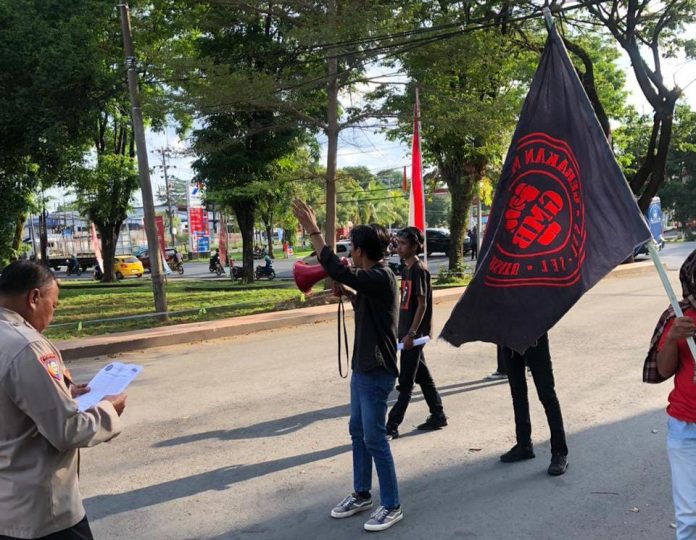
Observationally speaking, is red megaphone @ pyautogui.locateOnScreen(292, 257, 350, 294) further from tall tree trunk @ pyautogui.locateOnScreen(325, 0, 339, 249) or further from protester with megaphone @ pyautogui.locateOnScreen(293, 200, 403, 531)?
tall tree trunk @ pyautogui.locateOnScreen(325, 0, 339, 249)

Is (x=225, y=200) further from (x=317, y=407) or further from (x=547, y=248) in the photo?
(x=547, y=248)

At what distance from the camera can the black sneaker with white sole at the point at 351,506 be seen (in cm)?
381

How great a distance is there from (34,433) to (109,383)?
1.28ft

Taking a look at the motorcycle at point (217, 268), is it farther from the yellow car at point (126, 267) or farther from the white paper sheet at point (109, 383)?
the white paper sheet at point (109, 383)

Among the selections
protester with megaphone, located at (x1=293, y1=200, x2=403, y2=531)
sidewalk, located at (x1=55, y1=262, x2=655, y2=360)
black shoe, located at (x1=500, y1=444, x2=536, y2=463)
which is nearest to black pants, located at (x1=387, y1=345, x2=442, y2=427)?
black shoe, located at (x1=500, y1=444, x2=536, y2=463)

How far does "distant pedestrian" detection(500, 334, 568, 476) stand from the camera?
4.37m

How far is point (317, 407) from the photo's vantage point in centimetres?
623

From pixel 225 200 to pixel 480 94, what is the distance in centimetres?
1036

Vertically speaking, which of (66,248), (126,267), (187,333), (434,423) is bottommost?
(434,423)

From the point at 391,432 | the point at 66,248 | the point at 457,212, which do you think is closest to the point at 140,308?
the point at 457,212

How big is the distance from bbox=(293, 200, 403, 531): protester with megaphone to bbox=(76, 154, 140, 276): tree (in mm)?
19884

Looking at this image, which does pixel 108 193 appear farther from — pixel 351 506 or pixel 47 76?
pixel 351 506

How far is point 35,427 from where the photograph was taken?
2.04 meters

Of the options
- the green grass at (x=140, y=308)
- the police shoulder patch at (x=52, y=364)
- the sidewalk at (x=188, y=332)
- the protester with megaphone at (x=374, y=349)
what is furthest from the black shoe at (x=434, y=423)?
the green grass at (x=140, y=308)
